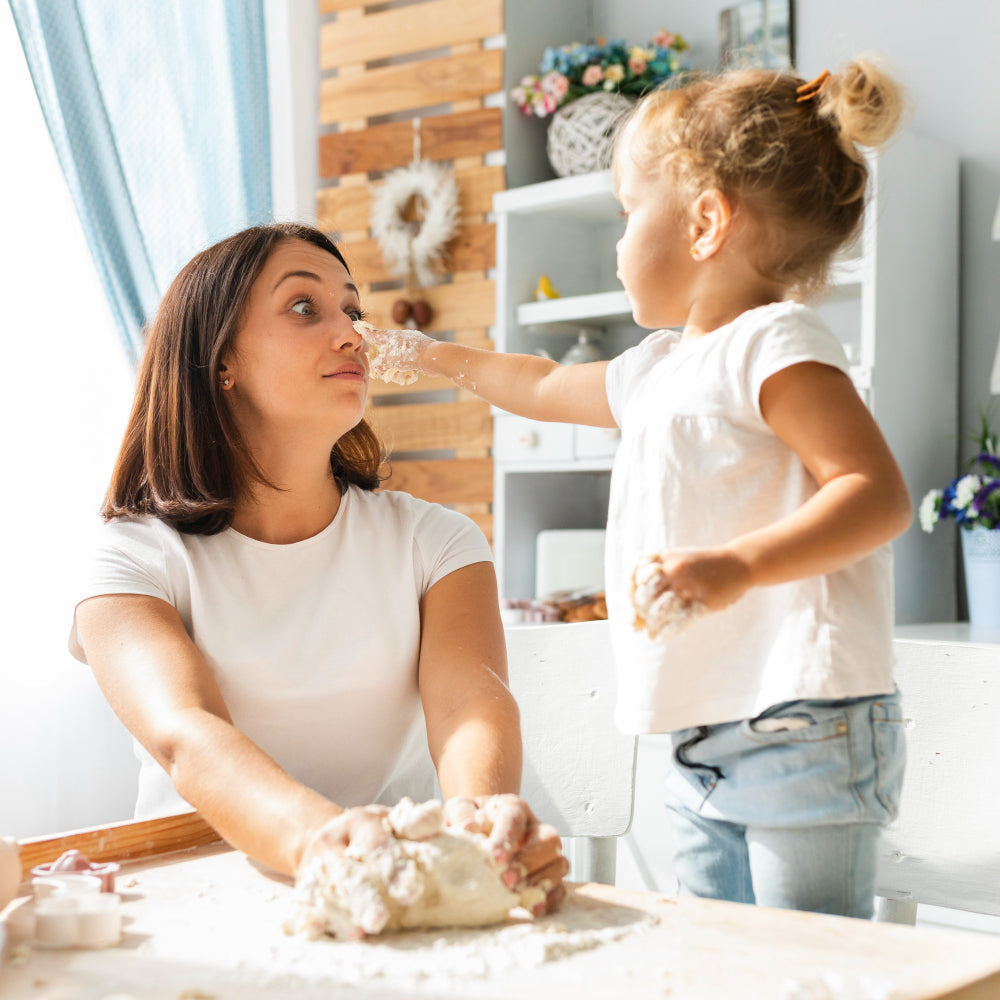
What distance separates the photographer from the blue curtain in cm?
246

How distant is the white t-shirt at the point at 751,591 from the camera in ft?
2.63

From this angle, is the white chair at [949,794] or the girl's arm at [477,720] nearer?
the girl's arm at [477,720]

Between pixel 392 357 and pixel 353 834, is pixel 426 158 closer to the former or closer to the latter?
pixel 392 357

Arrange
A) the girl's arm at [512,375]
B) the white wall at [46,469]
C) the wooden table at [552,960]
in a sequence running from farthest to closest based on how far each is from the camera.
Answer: the white wall at [46,469] < the girl's arm at [512,375] < the wooden table at [552,960]

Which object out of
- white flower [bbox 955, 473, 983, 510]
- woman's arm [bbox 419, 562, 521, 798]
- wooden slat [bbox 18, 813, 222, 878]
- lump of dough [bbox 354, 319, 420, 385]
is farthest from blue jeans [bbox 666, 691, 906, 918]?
white flower [bbox 955, 473, 983, 510]

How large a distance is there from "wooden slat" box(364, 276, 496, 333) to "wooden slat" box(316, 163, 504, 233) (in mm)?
175

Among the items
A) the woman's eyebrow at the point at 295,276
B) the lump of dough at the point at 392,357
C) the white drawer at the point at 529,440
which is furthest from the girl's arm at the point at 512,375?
the white drawer at the point at 529,440

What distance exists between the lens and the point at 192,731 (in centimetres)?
91

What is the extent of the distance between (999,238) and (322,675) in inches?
72.7

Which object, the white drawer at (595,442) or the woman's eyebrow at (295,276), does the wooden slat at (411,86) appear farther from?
the woman's eyebrow at (295,276)

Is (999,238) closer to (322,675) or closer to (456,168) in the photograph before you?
(456,168)

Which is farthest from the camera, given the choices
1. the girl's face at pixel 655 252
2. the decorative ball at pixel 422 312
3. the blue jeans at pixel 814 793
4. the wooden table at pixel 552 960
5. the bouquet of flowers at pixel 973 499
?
the decorative ball at pixel 422 312

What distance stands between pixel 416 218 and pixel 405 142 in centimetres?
22

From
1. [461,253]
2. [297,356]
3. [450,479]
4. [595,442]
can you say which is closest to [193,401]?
[297,356]
